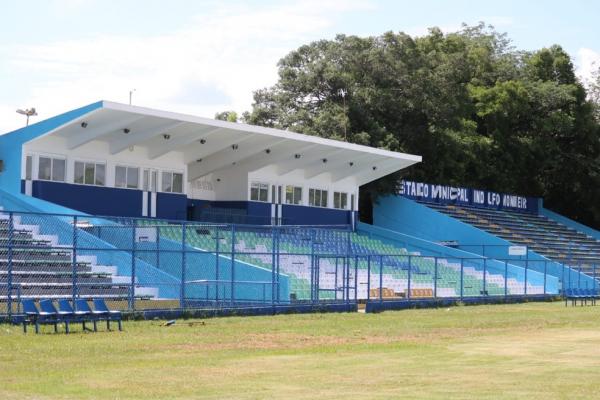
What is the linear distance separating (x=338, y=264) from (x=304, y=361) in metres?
24.0

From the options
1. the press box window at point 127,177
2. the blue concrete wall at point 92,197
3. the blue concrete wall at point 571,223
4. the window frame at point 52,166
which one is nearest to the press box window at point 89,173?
the blue concrete wall at point 92,197

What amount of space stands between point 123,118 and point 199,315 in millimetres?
12691

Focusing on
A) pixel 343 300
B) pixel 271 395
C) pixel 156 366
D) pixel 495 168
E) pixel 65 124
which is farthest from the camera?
pixel 495 168

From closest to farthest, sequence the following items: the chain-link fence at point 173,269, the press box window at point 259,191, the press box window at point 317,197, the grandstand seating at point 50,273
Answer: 1. the grandstand seating at point 50,273
2. the chain-link fence at point 173,269
3. the press box window at point 259,191
4. the press box window at point 317,197

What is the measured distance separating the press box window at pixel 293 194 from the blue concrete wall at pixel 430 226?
32.7 feet

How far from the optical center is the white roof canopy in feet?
134

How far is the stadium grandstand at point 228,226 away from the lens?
3069 cm

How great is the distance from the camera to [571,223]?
3004 inches

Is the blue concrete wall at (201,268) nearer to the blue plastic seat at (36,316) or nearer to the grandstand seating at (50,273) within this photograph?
the grandstand seating at (50,273)

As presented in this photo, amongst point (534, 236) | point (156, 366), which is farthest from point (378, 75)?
point (156, 366)

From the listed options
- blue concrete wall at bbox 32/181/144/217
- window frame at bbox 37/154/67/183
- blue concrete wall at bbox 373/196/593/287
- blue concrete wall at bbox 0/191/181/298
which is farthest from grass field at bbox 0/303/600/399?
blue concrete wall at bbox 373/196/593/287

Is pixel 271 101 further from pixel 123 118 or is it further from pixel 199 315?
pixel 199 315

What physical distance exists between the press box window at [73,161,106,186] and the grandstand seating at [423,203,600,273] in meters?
25.9

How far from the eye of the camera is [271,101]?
216 feet
